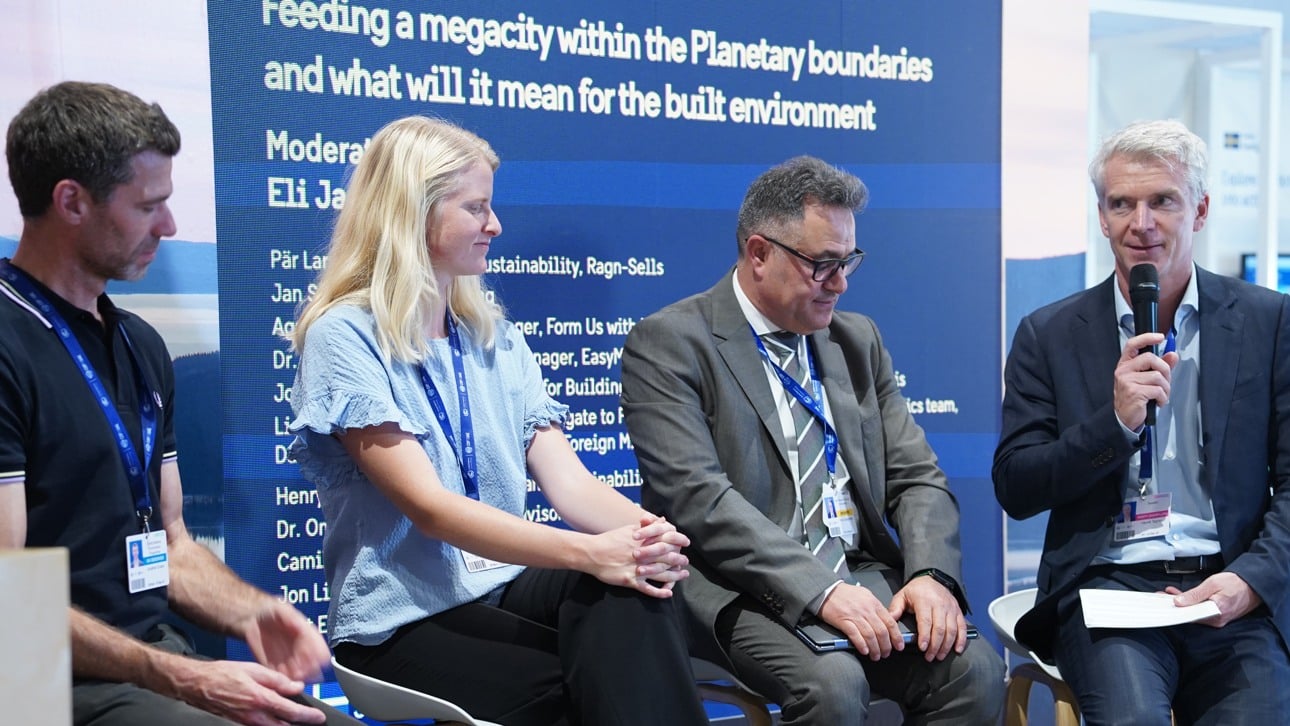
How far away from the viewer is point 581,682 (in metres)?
2.11

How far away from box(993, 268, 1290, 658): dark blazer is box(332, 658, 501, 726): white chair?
1322 millimetres

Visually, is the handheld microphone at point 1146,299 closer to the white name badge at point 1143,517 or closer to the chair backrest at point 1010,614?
the white name badge at point 1143,517

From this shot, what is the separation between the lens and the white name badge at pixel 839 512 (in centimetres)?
274

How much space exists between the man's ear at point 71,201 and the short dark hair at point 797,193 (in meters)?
1.49

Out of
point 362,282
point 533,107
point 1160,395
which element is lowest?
point 1160,395

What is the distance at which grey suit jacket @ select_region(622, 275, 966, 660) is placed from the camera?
2.57 m

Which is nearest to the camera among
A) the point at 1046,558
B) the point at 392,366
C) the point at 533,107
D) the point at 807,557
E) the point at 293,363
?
the point at 392,366

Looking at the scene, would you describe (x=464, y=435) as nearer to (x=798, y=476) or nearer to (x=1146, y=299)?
(x=798, y=476)

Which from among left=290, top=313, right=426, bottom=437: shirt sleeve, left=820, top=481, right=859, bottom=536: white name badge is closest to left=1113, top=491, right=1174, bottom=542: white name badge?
left=820, top=481, right=859, bottom=536: white name badge

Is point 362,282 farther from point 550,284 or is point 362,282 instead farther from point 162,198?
point 550,284

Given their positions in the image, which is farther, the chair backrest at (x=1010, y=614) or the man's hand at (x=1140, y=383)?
the chair backrest at (x=1010, y=614)

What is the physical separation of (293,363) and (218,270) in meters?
0.29

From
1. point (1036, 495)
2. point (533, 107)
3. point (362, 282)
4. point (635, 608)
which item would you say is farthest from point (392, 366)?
point (1036, 495)

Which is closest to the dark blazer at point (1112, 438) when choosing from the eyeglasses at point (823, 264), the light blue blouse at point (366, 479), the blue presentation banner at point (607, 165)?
the eyeglasses at point (823, 264)
